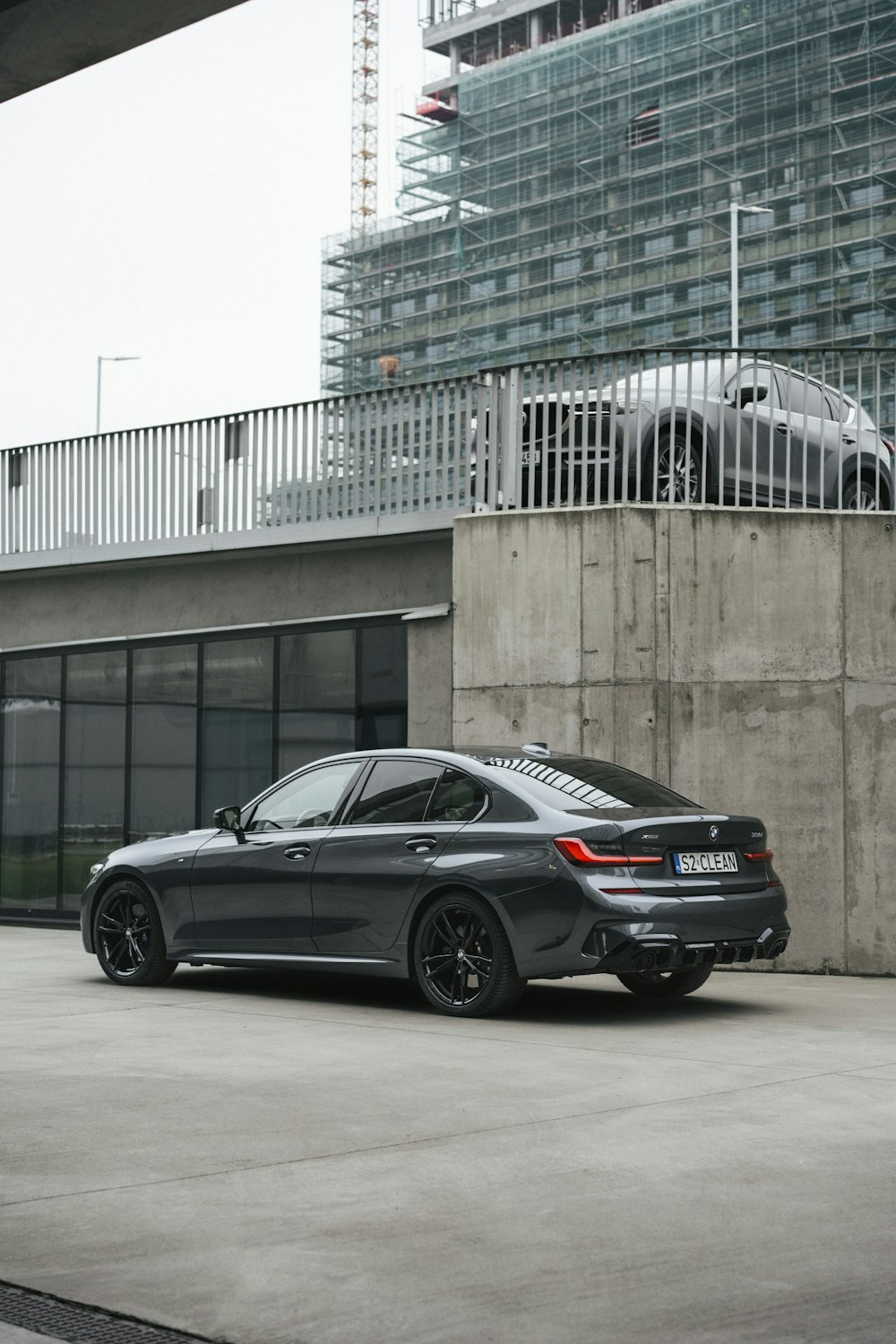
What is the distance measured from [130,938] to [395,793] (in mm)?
2393

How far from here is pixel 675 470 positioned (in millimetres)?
14023

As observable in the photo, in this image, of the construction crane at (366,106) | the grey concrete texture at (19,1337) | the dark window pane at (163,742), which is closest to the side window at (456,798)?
the grey concrete texture at (19,1337)

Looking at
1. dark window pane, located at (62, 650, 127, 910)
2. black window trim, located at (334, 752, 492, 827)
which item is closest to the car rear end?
black window trim, located at (334, 752, 492, 827)

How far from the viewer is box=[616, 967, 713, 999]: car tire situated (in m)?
10.7

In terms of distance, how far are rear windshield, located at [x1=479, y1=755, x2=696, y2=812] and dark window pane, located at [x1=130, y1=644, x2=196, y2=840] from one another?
26.4 ft

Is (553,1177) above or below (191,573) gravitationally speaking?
below

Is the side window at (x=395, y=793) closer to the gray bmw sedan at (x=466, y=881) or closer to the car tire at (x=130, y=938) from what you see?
the gray bmw sedan at (x=466, y=881)

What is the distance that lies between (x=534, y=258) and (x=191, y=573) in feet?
310

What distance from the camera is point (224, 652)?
1742 centimetres

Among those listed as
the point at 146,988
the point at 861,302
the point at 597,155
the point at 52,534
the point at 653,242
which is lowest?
the point at 146,988

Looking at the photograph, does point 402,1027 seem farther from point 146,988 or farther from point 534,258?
point 534,258

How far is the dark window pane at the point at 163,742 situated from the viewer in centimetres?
1775

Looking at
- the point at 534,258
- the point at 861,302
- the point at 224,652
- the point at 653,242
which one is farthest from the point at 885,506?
the point at 534,258

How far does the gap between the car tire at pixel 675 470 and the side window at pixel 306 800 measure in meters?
4.43
